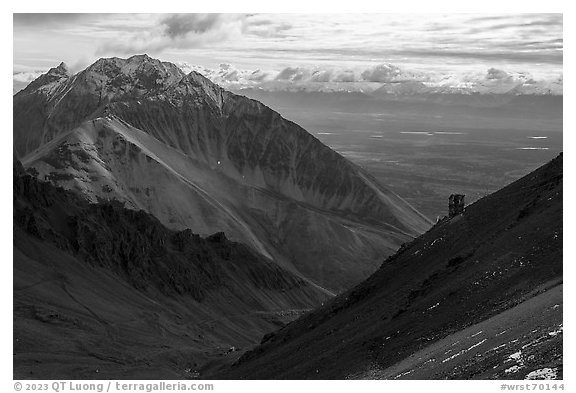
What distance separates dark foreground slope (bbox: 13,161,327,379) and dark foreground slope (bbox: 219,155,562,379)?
107ft

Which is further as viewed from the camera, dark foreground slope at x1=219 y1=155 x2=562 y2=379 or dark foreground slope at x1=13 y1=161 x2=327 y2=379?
dark foreground slope at x1=13 y1=161 x2=327 y2=379

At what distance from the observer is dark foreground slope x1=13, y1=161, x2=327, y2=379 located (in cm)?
10588

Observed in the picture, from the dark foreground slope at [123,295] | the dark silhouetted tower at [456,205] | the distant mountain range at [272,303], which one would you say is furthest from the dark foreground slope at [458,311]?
the dark foreground slope at [123,295]

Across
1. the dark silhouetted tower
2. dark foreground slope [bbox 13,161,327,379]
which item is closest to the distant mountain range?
dark foreground slope [bbox 13,161,327,379]

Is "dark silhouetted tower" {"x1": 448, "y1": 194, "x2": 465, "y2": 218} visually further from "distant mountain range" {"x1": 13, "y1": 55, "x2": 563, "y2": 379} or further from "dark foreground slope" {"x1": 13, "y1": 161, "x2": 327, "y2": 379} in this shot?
"dark foreground slope" {"x1": 13, "y1": 161, "x2": 327, "y2": 379}

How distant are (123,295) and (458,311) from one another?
102875 millimetres

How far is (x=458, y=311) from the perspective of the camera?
52875mm

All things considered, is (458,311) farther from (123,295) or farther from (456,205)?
(123,295)

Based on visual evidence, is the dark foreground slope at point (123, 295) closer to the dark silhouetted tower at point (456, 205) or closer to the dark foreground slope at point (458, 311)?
the dark foreground slope at point (458, 311)

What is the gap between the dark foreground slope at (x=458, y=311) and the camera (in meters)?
38.6

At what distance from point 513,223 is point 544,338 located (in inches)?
1192

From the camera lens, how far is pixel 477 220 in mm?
75812

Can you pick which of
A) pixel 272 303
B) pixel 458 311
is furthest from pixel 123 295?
pixel 458 311

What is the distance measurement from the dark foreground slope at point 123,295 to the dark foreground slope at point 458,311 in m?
32.7
